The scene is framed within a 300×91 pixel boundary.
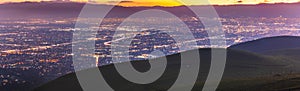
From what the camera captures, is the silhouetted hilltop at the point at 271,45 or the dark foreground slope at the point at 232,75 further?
the silhouetted hilltop at the point at 271,45

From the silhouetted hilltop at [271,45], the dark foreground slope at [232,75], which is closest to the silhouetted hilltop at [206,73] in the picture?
the dark foreground slope at [232,75]

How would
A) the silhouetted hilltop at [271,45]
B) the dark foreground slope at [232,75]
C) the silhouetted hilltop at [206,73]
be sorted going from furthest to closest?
the silhouetted hilltop at [271,45], the silhouetted hilltop at [206,73], the dark foreground slope at [232,75]

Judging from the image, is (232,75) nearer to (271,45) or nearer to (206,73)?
(206,73)

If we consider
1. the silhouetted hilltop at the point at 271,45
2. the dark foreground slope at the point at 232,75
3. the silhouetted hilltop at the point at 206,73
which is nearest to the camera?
the dark foreground slope at the point at 232,75

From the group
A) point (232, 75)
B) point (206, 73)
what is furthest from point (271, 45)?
point (232, 75)

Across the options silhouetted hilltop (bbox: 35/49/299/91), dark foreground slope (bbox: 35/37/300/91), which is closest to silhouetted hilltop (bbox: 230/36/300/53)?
dark foreground slope (bbox: 35/37/300/91)

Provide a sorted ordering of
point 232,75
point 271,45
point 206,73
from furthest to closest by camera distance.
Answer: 1. point 271,45
2. point 206,73
3. point 232,75

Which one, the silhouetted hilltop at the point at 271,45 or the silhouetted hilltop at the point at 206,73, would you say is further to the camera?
the silhouetted hilltop at the point at 271,45

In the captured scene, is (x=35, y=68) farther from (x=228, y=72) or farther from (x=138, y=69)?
(x=228, y=72)

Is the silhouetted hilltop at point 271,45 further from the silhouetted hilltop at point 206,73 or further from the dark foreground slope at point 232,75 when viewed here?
the silhouetted hilltop at point 206,73
